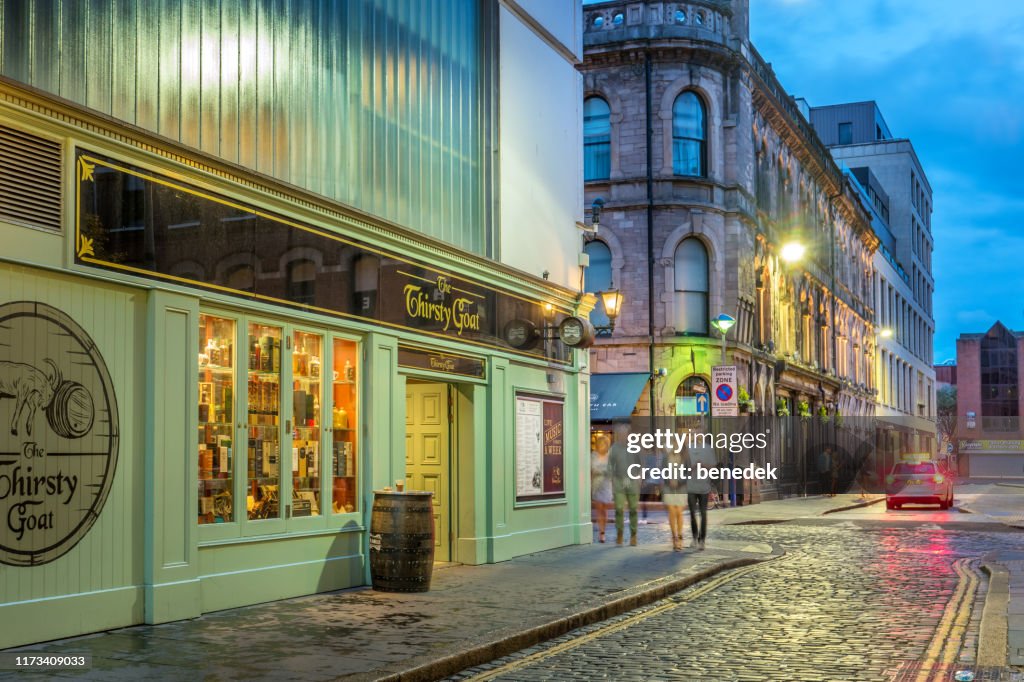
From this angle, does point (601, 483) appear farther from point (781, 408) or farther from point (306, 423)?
point (781, 408)

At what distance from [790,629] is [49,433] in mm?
6858

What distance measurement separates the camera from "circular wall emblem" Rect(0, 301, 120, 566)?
9445 mm

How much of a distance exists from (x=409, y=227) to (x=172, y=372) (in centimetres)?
467

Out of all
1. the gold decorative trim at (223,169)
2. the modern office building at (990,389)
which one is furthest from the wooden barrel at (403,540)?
the modern office building at (990,389)

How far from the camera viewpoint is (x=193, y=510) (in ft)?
36.7

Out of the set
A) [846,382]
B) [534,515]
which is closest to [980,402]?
[846,382]

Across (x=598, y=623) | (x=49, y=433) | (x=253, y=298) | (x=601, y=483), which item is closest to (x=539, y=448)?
(x=601, y=483)

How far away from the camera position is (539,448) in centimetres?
1864

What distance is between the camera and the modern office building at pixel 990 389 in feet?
383

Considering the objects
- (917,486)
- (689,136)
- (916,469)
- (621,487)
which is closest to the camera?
(621,487)

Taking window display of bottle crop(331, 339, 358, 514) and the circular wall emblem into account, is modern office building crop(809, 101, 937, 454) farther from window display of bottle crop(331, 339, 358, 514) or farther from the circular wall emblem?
the circular wall emblem

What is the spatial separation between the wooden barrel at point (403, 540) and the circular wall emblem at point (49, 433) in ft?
11.2

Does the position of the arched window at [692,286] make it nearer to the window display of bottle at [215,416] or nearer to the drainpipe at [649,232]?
the drainpipe at [649,232]

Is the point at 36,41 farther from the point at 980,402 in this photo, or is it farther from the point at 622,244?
the point at 980,402
